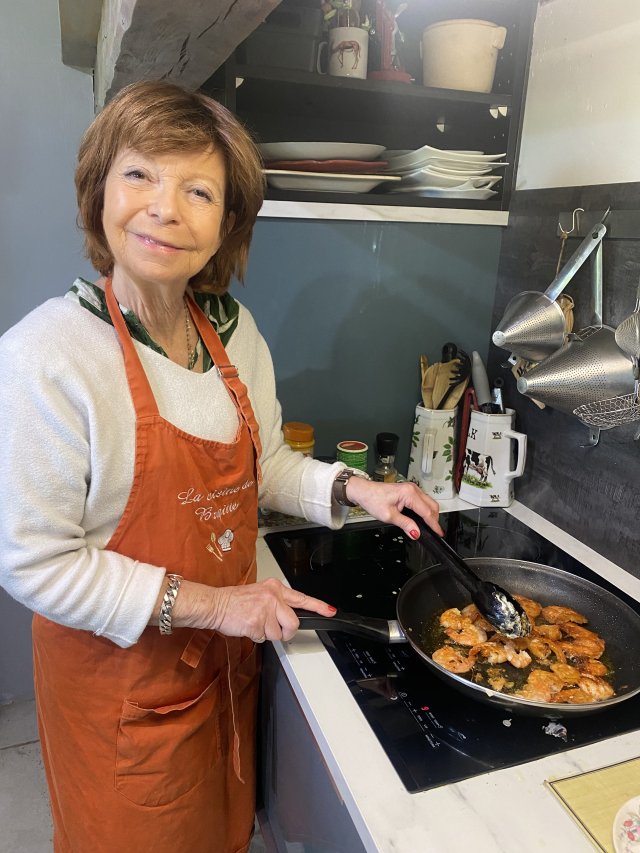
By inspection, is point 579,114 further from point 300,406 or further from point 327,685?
point 327,685

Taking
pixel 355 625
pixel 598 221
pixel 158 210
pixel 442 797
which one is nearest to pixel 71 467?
pixel 158 210

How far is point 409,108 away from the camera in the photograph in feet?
4.61

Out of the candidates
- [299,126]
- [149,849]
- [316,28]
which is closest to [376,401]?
[299,126]

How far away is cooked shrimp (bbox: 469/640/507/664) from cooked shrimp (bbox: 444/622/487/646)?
0.01 meters

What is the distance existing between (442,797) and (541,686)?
0.81 ft

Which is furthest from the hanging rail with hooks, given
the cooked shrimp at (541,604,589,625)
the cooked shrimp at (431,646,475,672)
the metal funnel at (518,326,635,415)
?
the cooked shrimp at (431,646,475,672)

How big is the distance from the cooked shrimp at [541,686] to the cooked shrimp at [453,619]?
145mm

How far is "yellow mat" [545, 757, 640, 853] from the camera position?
70cm

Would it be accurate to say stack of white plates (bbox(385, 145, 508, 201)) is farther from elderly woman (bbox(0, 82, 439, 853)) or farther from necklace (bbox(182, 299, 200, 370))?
necklace (bbox(182, 299, 200, 370))

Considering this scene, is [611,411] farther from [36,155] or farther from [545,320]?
[36,155]

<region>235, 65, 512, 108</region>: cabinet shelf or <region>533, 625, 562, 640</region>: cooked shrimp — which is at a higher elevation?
<region>235, 65, 512, 108</region>: cabinet shelf

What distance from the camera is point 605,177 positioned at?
1208mm

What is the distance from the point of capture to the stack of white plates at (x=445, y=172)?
4.40 ft

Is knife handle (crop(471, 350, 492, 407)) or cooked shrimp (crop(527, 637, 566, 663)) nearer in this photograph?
cooked shrimp (crop(527, 637, 566, 663))
